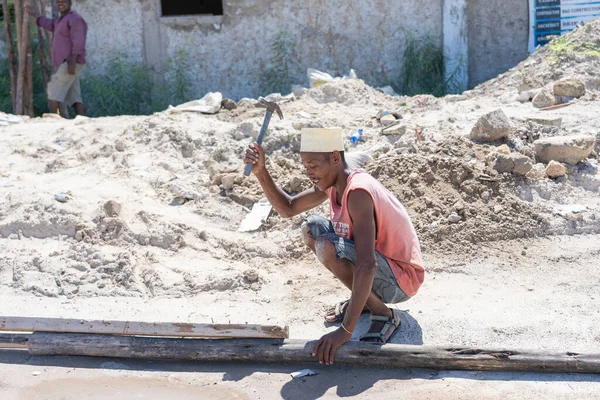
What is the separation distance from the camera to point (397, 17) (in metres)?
9.47

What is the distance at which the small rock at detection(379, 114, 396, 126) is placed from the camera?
665 centimetres

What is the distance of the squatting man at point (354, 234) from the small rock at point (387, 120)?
2614 mm

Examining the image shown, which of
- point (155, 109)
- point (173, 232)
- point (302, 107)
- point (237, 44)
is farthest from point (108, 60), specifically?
point (173, 232)

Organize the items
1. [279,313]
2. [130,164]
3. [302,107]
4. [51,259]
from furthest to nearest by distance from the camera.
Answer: [302,107]
[130,164]
[51,259]
[279,313]

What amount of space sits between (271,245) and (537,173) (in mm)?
1847

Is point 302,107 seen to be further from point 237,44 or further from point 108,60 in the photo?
point 108,60

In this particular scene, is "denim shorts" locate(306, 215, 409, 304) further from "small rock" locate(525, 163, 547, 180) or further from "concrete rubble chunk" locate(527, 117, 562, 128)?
"concrete rubble chunk" locate(527, 117, 562, 128)

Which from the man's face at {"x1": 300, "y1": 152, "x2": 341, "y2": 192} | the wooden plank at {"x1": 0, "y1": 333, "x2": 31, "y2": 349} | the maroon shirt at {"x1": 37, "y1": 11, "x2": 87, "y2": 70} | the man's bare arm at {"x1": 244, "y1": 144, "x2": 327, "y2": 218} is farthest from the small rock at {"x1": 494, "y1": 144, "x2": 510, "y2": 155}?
the maroon shirt at {"x1": 37, "y1": 11, "x2": 87, "y2": 70}

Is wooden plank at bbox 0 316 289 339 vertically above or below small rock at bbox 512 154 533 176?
below

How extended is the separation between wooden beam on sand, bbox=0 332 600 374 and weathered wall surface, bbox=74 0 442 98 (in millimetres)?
5959

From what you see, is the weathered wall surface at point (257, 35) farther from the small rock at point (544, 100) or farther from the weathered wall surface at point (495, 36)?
the small rock at point (544, 100)

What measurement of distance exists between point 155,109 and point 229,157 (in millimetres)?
3321

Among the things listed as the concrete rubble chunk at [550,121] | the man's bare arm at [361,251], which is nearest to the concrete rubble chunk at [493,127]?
the concrete rubble chunk at [550,121]

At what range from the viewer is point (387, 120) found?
263 inches
